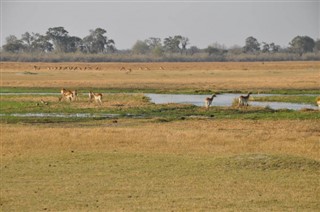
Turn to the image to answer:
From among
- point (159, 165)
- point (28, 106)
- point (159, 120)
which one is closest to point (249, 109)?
point (159, 120)

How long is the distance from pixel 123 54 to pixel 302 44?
4296 centimetres

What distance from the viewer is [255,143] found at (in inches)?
834

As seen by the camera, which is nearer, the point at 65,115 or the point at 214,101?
the point at 65,115

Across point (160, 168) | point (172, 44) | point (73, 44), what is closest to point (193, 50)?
point (172, 44)

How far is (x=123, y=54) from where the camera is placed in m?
165

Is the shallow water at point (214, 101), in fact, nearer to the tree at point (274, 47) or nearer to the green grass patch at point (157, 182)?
the green grass patch at point (157, 182)

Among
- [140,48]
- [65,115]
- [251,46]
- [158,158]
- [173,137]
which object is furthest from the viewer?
[140,48]

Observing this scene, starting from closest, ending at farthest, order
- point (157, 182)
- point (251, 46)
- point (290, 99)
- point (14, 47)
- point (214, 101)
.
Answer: point (157, 182) → point (214, 101) → point (290, 99) → point (14, 47) → point (251, 46)

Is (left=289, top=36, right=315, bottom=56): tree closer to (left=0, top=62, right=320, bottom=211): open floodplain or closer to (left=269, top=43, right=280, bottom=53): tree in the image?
(left=269, top=43, right=280, bottom=53): tree

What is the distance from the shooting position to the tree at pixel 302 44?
16625cm

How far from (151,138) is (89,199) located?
9109 mm

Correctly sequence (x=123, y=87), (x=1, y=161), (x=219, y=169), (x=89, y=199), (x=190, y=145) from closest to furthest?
(x=89, y=199), (x=219, y=169), (x=1, y=161), (x=190, y=145), (x=123, y=87)

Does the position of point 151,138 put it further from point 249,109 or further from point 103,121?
point 249,109

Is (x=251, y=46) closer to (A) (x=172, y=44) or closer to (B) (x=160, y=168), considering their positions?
(A) (x=172, y=44)
